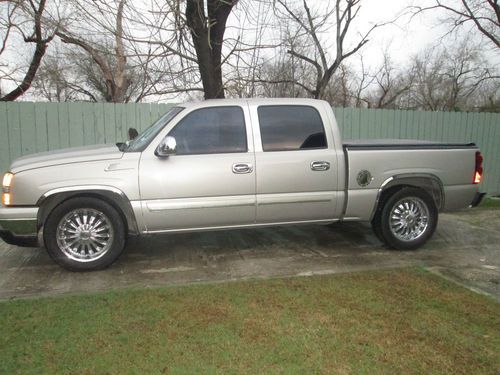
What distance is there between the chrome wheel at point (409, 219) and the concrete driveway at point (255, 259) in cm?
24

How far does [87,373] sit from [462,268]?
13.9 ft

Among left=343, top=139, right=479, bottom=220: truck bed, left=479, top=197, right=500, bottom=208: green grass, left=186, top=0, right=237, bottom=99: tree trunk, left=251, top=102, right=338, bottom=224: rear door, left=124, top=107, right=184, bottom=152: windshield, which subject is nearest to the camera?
left=124, top=107, right=184, bottom=152: windshield

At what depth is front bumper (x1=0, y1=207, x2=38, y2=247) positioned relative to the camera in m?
4.69

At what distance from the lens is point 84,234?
4.90m

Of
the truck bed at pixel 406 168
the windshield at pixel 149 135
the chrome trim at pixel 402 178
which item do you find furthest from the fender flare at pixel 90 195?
the chrome trim at pixel 402 178

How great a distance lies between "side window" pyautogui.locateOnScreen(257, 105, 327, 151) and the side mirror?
1.07m

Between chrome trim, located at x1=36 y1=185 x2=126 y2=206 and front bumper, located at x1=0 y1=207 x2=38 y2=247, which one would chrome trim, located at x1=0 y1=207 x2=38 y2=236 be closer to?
front bumper, located at x1=0 y1=207 x2=38 y2=247

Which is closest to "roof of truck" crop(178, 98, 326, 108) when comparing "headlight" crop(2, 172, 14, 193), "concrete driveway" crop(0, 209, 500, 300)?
"concrete driveway" crop(0, 209, 500, 300)

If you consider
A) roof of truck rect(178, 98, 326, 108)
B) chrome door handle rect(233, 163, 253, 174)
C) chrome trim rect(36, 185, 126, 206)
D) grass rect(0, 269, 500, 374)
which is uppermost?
roof of truck rect(178, 98, 326, 108)

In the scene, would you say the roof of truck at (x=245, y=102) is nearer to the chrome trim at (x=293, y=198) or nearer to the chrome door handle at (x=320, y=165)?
the chrome door handle at (x=320, y=165)

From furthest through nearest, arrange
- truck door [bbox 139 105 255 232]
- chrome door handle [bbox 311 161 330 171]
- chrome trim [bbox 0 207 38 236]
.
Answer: chrome door handle [bbox 311 161 330 171] < truck door [bbox 139 105 255 232] < chrome trim [bbox 0 207 38 236]

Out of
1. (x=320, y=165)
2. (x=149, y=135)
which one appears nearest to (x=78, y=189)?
(x=149, y=135)

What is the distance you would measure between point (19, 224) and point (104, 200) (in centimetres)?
89

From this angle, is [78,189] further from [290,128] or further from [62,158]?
[290,128]
